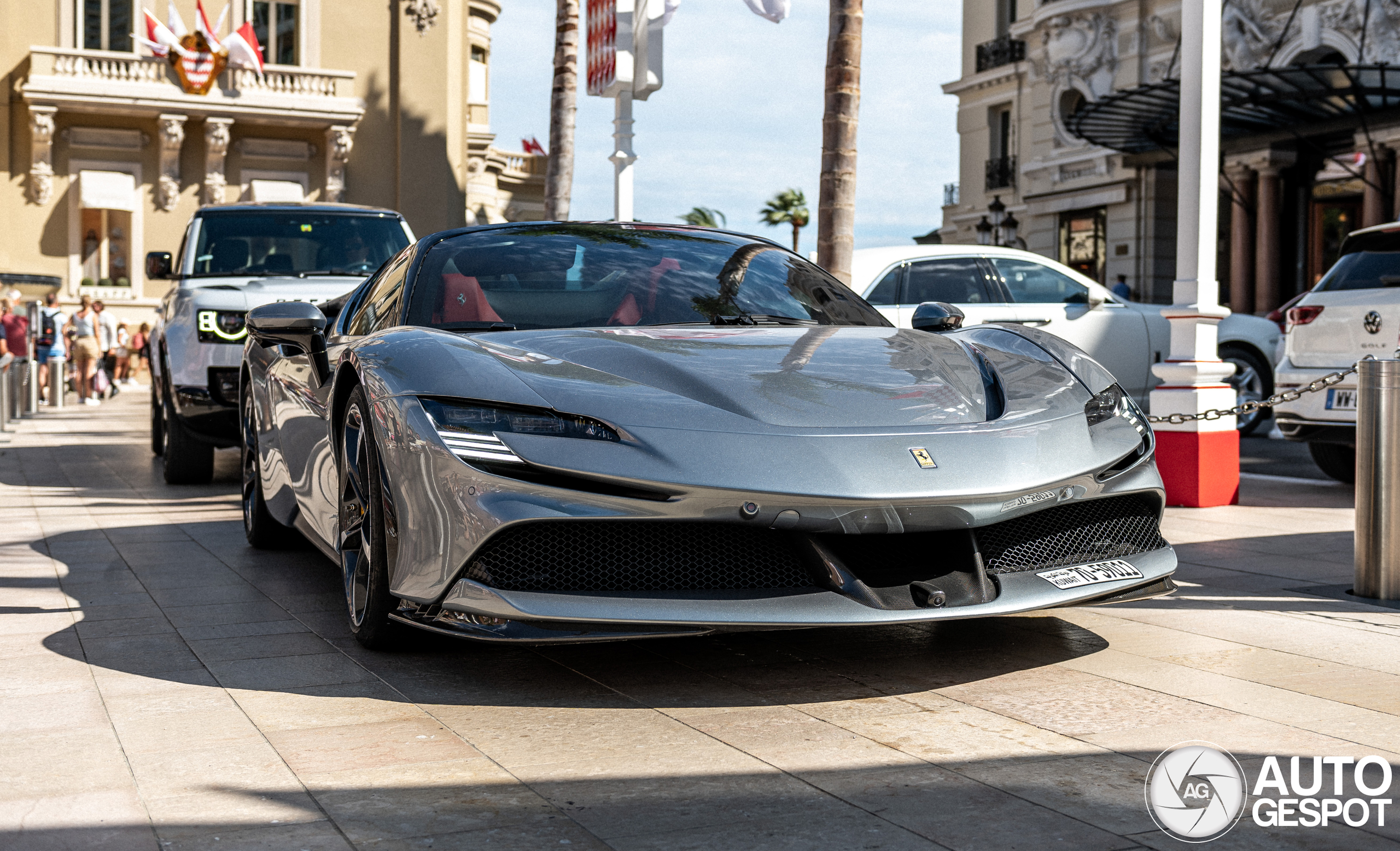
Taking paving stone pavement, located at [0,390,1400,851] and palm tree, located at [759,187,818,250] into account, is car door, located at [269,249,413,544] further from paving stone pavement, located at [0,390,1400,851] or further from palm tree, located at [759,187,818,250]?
palm tree, located at [759,187,818,250]

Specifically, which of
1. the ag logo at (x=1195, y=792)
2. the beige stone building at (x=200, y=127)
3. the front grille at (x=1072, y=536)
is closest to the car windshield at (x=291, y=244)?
the front grille at (x=1072, y=536)

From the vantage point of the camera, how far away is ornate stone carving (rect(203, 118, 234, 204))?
33000mm

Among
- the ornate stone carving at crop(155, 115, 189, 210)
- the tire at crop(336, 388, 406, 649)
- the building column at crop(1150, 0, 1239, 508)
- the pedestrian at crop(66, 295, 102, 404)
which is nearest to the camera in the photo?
the tire at crop(336, 388, 406, 649)

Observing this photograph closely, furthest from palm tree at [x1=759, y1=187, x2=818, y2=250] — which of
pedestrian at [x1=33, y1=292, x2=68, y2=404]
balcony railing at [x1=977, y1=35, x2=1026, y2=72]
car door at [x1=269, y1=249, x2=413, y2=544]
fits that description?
car door at [x1=269, y1=249, x2=413, y2=544]

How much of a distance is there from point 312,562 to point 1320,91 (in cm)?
2010

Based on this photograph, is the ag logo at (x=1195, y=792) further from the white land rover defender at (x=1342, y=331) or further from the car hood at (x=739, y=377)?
the white land rover defender at (x=1342, y=331)

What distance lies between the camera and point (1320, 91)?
21.9 m

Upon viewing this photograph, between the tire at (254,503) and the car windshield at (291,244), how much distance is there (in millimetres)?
3182

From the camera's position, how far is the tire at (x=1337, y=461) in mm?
8984

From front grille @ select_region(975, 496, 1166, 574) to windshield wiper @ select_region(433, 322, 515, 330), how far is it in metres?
1.61

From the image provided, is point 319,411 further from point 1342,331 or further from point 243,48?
point 243,48

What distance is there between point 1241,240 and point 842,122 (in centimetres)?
1829

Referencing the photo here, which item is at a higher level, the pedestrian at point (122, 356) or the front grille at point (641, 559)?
the pedestrian at point (122, 356)

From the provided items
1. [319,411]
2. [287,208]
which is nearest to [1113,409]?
[319,411]
